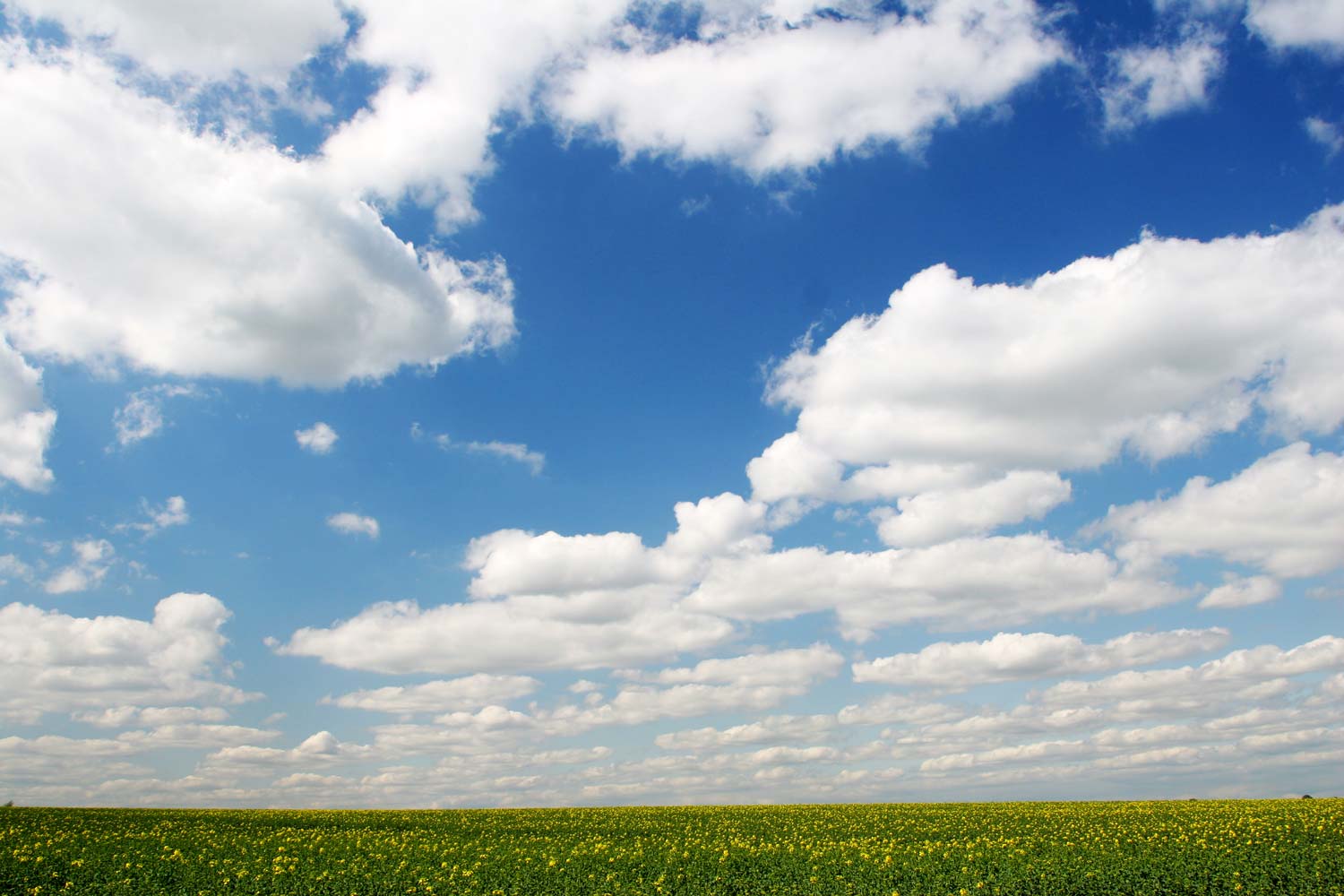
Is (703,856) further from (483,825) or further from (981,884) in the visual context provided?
(483,825)

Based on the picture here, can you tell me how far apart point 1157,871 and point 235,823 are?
55967mm

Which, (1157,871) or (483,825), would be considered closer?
(1157,871)

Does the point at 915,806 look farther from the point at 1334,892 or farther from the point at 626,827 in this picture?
the point at 1334,892

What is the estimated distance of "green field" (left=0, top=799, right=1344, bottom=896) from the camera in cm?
3181

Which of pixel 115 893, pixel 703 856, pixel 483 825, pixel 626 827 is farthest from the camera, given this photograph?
pixel 483 825

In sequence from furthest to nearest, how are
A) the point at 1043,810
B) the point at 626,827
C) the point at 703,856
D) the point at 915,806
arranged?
the point at 915,806 → the point at 1043,810 → the point at 626,827 → the point at 703,856

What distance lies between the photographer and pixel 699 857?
38125mm

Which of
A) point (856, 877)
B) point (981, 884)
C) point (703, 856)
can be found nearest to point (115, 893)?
point (703, 856)

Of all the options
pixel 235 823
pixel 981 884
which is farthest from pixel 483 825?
pixel 981 884

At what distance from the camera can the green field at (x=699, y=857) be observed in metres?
31.8

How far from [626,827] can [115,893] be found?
31.2 meters

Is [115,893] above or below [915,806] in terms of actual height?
above

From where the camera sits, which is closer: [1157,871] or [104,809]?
[1157,871]

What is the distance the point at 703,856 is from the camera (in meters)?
38.0
